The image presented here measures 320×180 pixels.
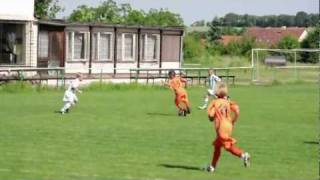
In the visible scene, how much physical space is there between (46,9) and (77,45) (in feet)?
62.0

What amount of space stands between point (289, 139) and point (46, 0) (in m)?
48.6

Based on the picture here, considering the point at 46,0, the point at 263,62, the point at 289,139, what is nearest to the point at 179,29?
the point at 263,62

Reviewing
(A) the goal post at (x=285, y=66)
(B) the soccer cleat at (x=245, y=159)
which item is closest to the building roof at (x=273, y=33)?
(A) the goal post at (x=285, y=66)

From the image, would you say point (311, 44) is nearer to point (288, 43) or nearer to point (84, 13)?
point (288, 43)

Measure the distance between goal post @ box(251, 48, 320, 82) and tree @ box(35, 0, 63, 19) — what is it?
16.9 meters

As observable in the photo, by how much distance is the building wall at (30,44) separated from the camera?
4559 centimetres

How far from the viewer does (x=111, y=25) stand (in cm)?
4988

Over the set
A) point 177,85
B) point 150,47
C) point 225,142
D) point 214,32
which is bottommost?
point 225,142

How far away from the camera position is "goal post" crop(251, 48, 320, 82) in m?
55.4

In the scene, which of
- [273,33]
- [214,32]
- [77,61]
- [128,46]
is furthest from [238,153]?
[214,32]

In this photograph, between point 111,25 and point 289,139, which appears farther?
point 111,25

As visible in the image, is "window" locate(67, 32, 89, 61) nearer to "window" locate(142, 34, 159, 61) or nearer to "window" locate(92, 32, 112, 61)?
"window" locate(92, 32, 112, 61)

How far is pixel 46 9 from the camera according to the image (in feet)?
219

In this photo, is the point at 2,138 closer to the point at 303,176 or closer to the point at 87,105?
the point at 303,176
